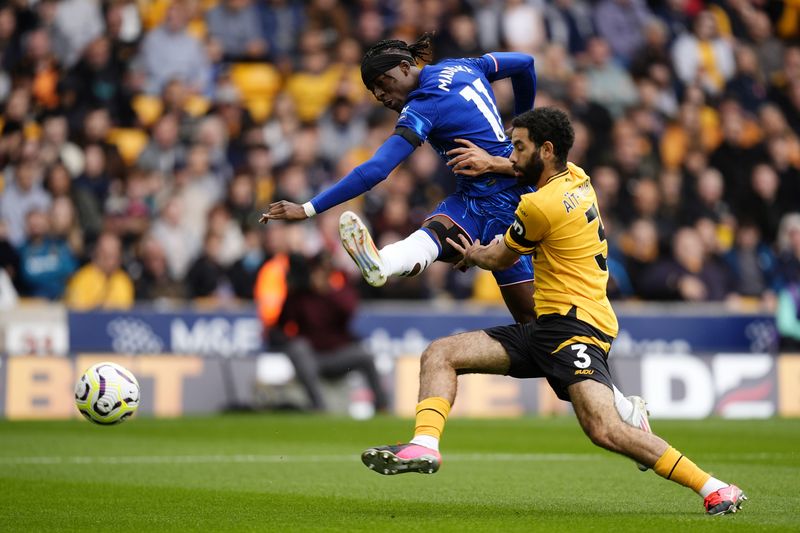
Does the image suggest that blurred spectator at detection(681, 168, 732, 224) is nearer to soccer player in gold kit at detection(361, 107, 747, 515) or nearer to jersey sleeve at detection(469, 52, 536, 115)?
jersey sleeve at detection(469, 52, 536, 115)

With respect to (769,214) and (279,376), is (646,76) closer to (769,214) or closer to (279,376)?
(769,214)

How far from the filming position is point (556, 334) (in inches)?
287

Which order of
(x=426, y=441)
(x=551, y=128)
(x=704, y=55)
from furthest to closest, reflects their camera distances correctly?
1. (x=704, y=55)
2. (x=551, y=128)
3. (x=426, y=441)

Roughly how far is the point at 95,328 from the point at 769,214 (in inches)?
409

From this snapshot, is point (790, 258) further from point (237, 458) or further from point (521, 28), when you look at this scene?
point (237, 458)

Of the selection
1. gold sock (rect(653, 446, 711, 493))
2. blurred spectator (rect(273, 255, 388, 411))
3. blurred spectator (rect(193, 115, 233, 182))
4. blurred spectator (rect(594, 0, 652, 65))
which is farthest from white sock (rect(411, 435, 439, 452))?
blurred spectator (rect(594, 0, 652, 65))

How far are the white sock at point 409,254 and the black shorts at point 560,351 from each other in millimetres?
737

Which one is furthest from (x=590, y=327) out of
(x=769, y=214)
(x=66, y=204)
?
(x=769, y=214)

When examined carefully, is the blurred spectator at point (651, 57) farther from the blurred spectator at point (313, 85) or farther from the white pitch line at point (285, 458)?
the white pitch line at point (285, 458)

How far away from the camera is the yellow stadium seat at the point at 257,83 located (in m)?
20.2

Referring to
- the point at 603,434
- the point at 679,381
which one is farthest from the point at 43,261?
the point at 603,434

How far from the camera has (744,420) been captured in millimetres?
16125

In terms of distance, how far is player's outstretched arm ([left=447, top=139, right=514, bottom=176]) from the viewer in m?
7.99

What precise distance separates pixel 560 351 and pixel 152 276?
35.2 ft
